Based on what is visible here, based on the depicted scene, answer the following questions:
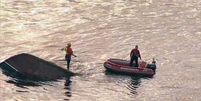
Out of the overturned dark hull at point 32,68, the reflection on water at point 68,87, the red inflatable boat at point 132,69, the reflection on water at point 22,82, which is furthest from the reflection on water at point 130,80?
the reflection on water at point 22,82

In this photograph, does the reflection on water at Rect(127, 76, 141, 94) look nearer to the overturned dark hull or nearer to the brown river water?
the brown river water

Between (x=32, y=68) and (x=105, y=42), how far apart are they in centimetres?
1323

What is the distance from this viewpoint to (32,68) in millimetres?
Result: 24406

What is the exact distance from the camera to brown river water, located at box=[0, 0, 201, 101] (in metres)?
22.5

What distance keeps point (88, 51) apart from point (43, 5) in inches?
946

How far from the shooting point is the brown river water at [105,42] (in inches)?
886

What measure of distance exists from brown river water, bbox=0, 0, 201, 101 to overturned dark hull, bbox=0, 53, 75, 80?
836mm

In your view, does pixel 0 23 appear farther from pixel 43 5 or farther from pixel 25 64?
pixel 25 64

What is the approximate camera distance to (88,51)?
108 feet

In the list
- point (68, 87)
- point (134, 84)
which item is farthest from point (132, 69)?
point (68, 87)

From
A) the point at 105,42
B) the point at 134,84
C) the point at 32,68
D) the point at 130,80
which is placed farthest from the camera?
the point at 105,42

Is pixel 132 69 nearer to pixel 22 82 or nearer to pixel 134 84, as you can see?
pixel 134 84

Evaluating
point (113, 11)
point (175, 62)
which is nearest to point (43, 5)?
point (113, 11)

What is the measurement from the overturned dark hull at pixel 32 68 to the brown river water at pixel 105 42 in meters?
0.84
